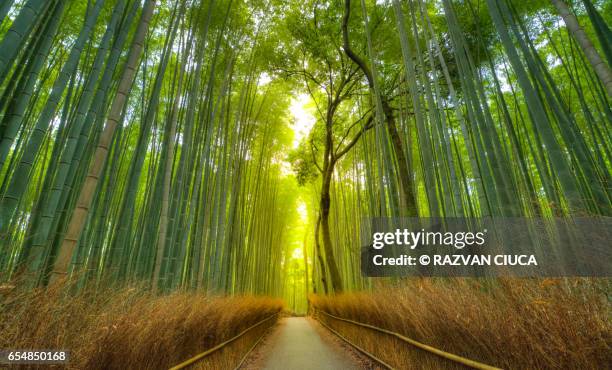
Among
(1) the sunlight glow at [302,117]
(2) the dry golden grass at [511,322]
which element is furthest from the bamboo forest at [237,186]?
(1) the sunlight glow at [302,117]

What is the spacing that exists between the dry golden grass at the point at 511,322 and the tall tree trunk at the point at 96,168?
2.15 meters

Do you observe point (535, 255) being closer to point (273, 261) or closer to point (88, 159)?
point (88, 159)

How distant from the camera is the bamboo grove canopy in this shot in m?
1.73

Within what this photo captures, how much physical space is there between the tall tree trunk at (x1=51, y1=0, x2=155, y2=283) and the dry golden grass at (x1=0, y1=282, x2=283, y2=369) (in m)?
0.19

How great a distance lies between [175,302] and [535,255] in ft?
8.41

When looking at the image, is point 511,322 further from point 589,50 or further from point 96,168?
point 96,168

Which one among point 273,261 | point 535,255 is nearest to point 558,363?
point 535,255

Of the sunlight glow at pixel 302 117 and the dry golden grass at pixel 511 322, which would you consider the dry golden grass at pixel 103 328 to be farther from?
the sunlight glow at pixel 302 117

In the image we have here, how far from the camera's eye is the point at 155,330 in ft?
4.98

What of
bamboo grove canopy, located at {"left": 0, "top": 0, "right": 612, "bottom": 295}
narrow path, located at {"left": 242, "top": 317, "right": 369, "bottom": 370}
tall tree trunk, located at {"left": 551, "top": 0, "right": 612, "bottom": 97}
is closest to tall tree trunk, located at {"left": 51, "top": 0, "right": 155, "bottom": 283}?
bamboo grove canopy, located at {"left": 0, "top": 0, "right": 612, "bottom": 295}

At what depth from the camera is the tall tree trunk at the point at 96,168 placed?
4.68ft

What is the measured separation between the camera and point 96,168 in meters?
1.62

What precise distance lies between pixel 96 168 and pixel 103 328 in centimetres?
93

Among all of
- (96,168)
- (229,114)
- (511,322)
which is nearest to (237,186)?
(229,114)
